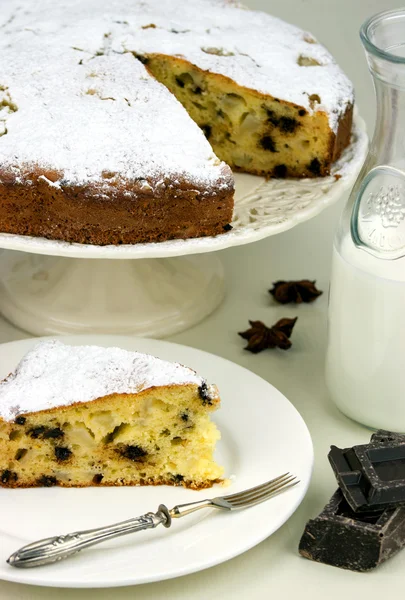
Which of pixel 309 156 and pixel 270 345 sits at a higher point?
pixel 309 156

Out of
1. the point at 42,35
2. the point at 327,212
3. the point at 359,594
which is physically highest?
the point at 42,35

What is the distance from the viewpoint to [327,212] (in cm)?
345

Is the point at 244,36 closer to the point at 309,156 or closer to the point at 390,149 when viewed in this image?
the point at 309,156

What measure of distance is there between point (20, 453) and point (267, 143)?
125 cm

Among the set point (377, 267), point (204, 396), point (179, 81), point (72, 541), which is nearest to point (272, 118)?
point (179, 81)

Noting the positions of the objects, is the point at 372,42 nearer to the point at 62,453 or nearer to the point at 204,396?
the point at 204,396

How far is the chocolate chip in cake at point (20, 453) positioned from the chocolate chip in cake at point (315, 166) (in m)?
1.20

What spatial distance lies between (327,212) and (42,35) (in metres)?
1.12

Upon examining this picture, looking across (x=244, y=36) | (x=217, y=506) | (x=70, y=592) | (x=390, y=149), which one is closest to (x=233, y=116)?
(x=244, y=36)

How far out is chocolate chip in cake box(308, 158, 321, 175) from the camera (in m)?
2.82

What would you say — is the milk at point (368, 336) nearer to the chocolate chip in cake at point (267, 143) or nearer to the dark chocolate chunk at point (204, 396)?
the dark chocolate chunk at point (204, 396)

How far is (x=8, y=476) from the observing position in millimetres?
2102

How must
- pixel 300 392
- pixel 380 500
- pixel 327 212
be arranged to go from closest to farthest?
pixel 380 500 < pixel 300 392 < pixel 327 212

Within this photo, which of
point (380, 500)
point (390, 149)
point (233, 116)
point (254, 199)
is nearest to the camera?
point (380, 500)
